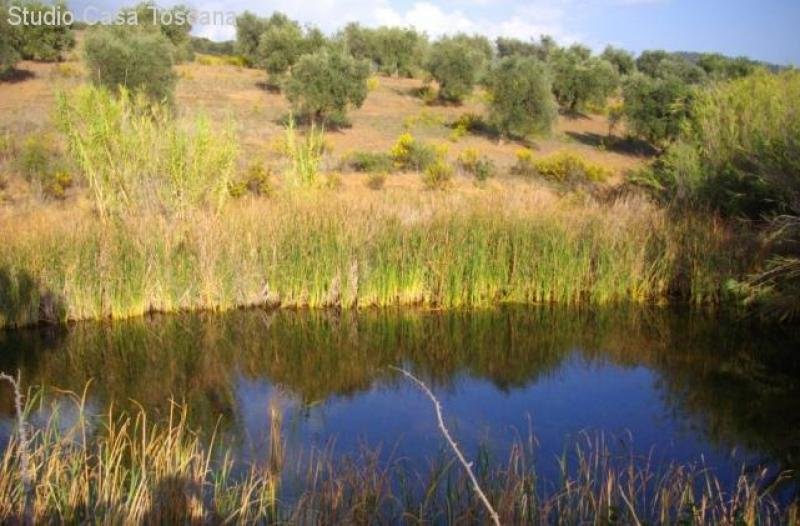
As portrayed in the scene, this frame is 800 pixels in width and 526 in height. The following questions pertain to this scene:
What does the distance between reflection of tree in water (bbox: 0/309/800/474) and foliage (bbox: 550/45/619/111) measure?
26.2 m

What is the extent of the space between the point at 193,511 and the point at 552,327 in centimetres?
630

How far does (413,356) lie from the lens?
859cm

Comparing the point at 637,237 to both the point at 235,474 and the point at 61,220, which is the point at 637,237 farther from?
the point at 61,220

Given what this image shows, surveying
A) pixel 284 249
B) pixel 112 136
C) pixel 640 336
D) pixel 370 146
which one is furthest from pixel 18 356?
pixel 370 146

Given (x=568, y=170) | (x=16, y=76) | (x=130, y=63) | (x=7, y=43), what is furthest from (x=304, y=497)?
(x=16, y=76)

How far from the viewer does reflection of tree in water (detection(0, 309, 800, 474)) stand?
7.23 meters

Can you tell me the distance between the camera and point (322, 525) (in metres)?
4.32

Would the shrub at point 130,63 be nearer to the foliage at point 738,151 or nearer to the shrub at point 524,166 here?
the shrub at point 524,166

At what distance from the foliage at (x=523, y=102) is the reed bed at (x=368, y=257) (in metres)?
16.8

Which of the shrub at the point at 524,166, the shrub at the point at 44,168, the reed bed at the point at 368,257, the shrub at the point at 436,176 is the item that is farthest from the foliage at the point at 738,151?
the shrub at the point at 44,168

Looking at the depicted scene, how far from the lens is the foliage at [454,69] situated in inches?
1337

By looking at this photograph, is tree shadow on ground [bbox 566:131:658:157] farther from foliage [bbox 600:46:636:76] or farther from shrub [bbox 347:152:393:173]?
foliage [bbox 600:46:636:76]

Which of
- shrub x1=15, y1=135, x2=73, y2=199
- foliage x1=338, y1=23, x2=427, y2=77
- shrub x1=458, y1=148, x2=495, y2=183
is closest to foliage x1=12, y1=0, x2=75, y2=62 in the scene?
shrub x1=15, y1=135, x2=73, y2=199

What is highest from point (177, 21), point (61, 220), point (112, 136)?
point (177, 21)
